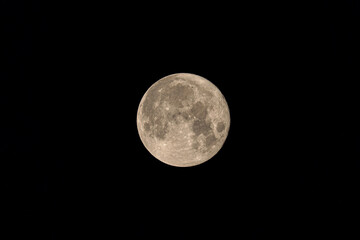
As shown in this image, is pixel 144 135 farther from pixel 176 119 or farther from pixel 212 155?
pixel 212 155

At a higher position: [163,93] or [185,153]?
[163,93]

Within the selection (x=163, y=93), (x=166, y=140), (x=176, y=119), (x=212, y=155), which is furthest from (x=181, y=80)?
(x=212, y=155)

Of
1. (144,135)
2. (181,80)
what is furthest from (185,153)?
(181,80)

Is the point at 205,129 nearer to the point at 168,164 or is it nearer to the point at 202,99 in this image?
the point at 202,99

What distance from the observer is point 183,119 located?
456 cm

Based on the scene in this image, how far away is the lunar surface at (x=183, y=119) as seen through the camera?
4605 mm

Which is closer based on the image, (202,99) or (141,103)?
(202,99)

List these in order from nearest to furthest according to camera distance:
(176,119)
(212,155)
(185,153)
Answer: (176,119) → (185,153) → (212,155)

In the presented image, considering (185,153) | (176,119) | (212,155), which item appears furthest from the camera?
(212,155)

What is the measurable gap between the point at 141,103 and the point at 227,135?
175 centimetres

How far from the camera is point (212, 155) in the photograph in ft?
Result: 17.3

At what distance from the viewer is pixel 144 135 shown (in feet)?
16.9

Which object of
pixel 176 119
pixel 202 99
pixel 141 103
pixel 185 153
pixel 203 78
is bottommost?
pixel 185 153

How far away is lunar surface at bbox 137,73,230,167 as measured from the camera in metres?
4.61
